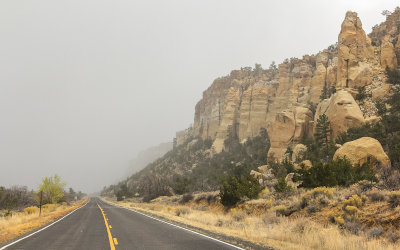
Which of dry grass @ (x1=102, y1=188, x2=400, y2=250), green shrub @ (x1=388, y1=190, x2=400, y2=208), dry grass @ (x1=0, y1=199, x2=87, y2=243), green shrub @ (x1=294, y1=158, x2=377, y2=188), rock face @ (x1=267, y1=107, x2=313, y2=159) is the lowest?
dry grass @ (x1=0, y1=199, x2=87, y2=243)

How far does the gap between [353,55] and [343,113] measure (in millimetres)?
18093

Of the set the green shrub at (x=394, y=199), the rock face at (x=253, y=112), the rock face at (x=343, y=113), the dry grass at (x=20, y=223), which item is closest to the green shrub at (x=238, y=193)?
the green shrub at (x=394, y=199)

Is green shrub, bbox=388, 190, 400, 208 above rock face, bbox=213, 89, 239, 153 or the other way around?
the other way around

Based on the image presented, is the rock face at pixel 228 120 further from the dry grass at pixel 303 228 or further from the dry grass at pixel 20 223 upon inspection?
the dry grass at pixel 303 228

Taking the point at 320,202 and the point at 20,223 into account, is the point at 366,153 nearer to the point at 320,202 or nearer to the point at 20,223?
the point at 320,202

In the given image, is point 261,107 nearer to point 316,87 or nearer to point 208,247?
point 316,87

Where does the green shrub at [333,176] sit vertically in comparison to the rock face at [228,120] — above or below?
below

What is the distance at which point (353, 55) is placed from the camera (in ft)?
178

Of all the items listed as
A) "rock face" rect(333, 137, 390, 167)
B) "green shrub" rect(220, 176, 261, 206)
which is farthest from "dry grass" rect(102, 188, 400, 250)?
"rock face" rect(333, 137, 390, 167)

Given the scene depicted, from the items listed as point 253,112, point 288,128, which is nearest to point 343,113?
point 288,128

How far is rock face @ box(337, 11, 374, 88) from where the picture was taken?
5119cm

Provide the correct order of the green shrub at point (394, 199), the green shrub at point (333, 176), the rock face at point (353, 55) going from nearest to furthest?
1. the green shrub at point (394, 199)
2. the green shrub at point (333, 176)
3. the rock face at point (353, 55)

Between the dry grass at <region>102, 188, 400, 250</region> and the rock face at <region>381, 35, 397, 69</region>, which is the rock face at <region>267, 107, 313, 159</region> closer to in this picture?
the rock face at <region>381, 35, 397, 69</region>

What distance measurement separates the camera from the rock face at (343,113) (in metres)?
42.0
